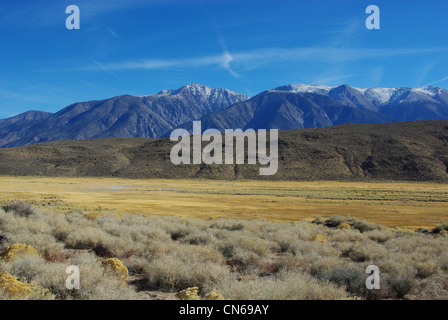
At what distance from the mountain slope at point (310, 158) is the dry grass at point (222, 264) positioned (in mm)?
75279

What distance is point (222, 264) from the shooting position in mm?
9828

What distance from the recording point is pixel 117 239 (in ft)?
37.7

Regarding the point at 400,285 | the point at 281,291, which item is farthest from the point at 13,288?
the point at 400,285

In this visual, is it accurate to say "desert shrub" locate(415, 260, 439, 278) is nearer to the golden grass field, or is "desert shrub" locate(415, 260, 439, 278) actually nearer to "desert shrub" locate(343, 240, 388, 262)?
"desert shrub" locate(343, 240, 388, 262)

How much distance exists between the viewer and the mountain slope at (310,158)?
8775 cm

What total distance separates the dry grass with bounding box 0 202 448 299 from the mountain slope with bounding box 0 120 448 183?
75.3 meters

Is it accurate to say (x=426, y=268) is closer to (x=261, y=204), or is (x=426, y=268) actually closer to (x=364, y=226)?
(x=364, y=226)

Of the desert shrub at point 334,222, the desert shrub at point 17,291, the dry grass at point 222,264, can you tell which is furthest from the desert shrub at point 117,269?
the desert shrub at point 334,222

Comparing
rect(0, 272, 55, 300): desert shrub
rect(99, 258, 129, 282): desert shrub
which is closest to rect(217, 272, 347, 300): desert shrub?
rect(99, 258, 129, 282): desert shrub

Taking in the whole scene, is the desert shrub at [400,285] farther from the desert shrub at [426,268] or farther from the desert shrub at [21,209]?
the desert shrub at [21,209]

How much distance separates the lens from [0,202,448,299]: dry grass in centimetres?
657

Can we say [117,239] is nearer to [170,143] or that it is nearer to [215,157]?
[215,157]
